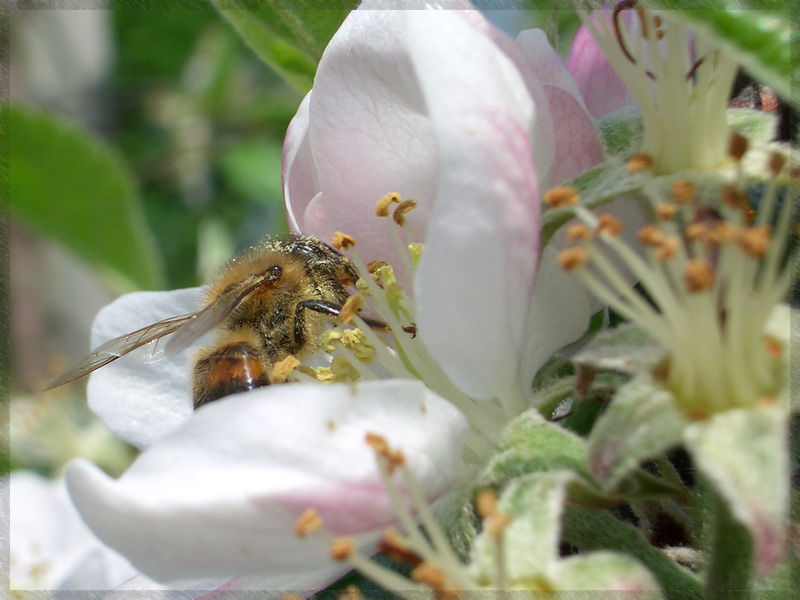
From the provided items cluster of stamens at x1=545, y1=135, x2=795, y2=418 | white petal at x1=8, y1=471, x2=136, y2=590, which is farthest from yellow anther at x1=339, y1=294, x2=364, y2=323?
white petal at x1=8, y1=471, x2=136, y2=590

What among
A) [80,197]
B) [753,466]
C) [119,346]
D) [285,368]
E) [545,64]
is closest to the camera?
[753,466]

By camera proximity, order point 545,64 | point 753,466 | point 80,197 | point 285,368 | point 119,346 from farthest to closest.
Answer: point 80,197
point 119,346
point 285,368
point 545,64
point 753,466

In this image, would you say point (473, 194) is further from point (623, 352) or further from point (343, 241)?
point (343, 241)

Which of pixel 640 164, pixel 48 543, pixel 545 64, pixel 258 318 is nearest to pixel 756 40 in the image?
pixel 640 164

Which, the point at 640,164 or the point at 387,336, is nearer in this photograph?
the point at 640,164

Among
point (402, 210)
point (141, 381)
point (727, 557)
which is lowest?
point (141, 381)

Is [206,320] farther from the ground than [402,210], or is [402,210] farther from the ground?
[402,210]
